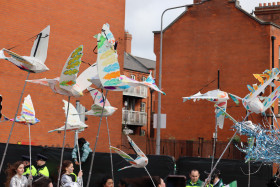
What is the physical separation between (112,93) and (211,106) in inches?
431

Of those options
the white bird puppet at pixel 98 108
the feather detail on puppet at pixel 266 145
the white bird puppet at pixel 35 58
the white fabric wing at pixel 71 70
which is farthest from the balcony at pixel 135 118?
the feather detail on puppet at pixel 266 145

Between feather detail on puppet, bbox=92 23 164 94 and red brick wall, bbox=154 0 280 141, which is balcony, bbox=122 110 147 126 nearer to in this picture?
red brick wall, bbox=154 0 280 141

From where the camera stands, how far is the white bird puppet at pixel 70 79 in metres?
7.62

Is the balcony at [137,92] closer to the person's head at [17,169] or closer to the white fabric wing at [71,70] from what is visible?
the person's head at [17,169]

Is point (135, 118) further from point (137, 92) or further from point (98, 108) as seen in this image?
point (98, 108)

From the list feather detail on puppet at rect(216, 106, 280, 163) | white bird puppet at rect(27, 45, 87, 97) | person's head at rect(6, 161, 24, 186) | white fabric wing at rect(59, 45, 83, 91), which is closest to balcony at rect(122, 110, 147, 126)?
person's head at rect(6, 161, 24, 186)

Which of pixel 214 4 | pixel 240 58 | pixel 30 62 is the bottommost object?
pixel 30 62

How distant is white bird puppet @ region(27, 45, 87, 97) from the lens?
7617 mm

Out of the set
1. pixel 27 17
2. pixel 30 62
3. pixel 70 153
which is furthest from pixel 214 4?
pixel 30 62

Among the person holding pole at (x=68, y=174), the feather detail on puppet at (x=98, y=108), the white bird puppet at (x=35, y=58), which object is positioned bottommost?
the person holding pole at (x=68, y=174)

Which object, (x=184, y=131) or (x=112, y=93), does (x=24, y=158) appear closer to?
(x=112, y=93)

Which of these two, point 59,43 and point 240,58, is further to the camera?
point 240,58

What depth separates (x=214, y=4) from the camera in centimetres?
3838

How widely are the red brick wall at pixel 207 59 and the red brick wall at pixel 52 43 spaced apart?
32.8 feet
